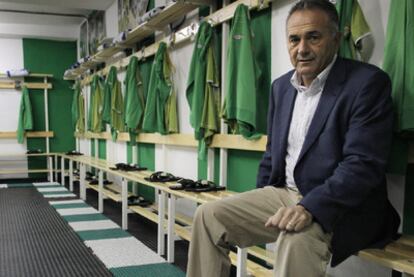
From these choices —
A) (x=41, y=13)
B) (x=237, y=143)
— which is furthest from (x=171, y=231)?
(x=41, y=13)

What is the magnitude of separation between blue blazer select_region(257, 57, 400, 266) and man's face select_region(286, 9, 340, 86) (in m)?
0.06

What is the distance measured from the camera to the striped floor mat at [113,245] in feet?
8.89

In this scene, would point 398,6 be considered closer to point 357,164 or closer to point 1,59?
point 357,164

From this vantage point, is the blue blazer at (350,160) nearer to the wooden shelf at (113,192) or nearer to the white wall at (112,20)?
the wooden shelf at (113,192)

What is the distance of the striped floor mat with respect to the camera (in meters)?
2.71

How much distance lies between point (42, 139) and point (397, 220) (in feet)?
23.9

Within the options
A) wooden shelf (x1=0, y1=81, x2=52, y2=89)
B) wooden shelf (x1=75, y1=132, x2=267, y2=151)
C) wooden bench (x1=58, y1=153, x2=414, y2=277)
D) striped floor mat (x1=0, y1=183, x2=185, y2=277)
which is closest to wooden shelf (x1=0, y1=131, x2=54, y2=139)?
wooden shelf (x1=0, y1=81, x2=52, y2=89)

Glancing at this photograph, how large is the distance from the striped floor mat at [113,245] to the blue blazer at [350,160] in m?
1.55

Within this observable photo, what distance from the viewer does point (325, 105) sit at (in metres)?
1.40

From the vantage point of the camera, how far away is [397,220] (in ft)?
4.91

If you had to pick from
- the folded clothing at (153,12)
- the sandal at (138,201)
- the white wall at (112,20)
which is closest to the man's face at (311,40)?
the folded clothing at (153,12)

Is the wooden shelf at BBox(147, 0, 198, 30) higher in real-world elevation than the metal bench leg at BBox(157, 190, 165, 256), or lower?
higher

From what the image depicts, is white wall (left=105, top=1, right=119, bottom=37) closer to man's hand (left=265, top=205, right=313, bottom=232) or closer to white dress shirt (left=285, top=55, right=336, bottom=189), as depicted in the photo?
white dress shirt (left=285, top=55, right=336, bottom=189)

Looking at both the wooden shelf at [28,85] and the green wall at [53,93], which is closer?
the wooden shelf at [28,85]
